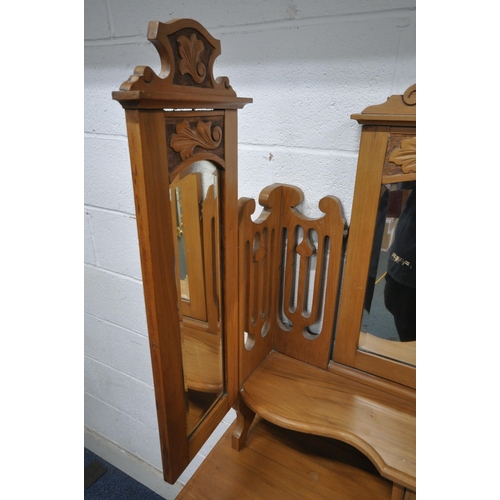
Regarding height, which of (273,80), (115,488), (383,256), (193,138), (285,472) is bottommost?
(115,488)

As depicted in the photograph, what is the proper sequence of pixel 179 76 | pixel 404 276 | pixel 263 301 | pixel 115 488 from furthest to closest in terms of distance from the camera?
pixel 115 488, pixel 263 301, pixel 404 276, pixel 179 76

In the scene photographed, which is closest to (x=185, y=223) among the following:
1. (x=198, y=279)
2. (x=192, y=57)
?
(x=198, y=279)

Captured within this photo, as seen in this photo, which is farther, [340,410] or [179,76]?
[340,410]

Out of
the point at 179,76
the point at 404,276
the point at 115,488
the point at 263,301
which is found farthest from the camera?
the point at 115,488

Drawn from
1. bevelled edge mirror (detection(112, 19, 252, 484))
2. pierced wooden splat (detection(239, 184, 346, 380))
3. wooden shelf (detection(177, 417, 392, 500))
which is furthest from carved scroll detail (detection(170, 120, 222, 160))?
wooden shelf (detection(177, 417, 392, 500))

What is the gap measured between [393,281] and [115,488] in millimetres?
1503

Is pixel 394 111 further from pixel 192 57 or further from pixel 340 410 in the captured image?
pixel 340 410

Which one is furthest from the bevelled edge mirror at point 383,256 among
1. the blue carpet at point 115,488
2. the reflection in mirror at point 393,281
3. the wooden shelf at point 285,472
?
the blue carpet at point 115,488

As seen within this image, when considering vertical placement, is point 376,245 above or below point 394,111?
below

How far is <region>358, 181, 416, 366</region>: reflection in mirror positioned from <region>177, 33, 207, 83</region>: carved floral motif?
0.38m

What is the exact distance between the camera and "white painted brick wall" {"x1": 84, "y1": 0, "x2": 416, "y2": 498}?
644 mm

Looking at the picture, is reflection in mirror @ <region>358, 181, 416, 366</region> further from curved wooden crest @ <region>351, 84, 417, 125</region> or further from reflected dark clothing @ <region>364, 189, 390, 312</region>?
curved wooden crest @ <region>351, 84, 417, 125</region>

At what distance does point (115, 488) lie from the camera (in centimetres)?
154
